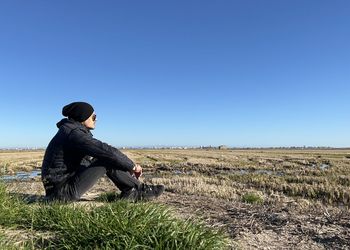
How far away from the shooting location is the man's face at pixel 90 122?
633 centimetres

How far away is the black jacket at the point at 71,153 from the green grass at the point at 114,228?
117 cm

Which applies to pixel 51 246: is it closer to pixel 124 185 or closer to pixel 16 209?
pixel 16 209

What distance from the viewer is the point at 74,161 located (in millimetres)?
6188

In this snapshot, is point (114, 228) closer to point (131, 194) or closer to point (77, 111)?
point (131, 194)

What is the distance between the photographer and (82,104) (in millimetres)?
6324

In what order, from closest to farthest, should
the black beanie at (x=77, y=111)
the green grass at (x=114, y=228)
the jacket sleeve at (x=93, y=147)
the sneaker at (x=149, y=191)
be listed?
1. the green grass at (x=114, y=228)
2. the jacket sleeve at (x=93, y=147)
3. the black beanie at (x=77, y=111)
4. the sneaker at (x=149, y=191)

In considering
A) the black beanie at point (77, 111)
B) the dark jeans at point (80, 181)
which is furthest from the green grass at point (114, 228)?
the black beanie at point (77, 111)

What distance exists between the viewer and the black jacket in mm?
5836

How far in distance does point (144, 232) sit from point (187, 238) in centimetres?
44

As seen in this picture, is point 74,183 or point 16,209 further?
point 74,183

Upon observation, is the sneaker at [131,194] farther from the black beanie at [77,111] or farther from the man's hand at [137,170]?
the black beanie at [77,111]

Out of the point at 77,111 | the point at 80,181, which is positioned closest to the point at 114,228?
the point at 80,181

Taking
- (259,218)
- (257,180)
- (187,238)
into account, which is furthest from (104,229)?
(257,180)

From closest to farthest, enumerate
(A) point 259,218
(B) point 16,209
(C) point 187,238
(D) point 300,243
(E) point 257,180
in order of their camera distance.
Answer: (C) point 187,238 < (D) point 300,243 < (B) point 16,209 < (A) point 259,218 < (E) point 257,180
